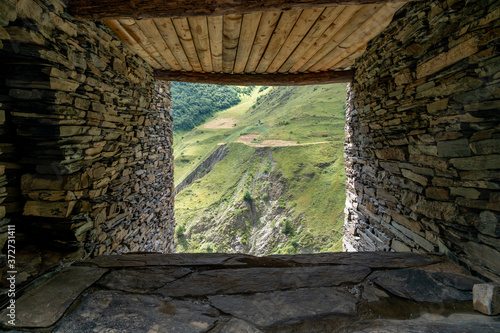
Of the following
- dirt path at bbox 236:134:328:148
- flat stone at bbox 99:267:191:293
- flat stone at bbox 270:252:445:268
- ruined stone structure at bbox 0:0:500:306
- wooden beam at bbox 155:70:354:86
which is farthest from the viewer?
dirt path at bbox 236:134:328:148

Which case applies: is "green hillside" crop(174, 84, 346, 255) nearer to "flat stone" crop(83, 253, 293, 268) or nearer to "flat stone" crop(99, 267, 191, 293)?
"flat stone" crop(83, 253, 293, 268)

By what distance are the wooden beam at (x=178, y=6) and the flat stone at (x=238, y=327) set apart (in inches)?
95.1

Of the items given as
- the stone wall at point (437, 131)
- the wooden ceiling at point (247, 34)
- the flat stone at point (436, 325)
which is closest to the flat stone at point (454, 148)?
the stone wall at point (437, 131)

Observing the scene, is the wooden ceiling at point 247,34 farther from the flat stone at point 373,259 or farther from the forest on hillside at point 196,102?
the forest on hillside at point 196,102

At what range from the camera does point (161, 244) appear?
4.48 m

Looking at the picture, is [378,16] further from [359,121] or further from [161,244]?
[161,244]

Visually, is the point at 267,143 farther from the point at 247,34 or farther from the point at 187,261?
the point at 187,261

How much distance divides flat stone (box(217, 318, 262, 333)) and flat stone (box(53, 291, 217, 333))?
9cm

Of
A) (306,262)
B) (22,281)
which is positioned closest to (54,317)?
(22,281)

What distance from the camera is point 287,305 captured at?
54.4 inches

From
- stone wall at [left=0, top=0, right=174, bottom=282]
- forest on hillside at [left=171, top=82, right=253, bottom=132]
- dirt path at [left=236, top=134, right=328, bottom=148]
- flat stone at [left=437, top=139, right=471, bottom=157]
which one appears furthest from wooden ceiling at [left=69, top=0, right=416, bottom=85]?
forest on hillside at [left=171, top=82, right=253, bottom=132]

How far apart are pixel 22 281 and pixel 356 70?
4.72 m

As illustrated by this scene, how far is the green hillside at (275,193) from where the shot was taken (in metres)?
12.3

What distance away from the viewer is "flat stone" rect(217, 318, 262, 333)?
1176mm
